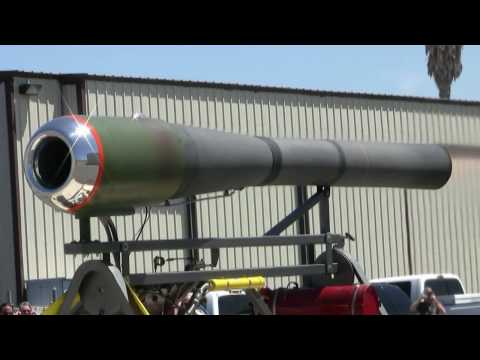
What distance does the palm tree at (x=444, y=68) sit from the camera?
5322cm

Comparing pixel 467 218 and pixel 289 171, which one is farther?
pixel 467 218

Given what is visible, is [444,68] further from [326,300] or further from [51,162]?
[51,162]

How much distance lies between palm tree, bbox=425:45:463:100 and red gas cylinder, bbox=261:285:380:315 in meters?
44.6

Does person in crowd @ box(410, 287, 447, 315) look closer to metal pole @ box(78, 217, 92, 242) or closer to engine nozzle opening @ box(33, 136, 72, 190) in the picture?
metal pole @ box(78, 217, 92, 242)

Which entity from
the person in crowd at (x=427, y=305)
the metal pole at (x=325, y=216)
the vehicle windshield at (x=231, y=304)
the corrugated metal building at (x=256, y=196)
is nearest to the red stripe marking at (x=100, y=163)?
the metal pole at (x=325, y=216)

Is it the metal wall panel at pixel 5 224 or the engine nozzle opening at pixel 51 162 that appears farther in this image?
the metal wall panel at pixel 5 224

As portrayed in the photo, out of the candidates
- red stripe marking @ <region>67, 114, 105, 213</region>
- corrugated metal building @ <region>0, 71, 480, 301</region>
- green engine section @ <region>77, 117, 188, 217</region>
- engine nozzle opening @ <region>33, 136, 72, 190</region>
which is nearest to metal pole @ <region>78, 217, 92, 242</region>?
green engine section @ <region>77, 117, 188, 217</region>

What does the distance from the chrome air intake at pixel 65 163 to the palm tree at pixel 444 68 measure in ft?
153

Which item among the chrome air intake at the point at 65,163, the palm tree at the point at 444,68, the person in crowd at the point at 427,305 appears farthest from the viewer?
the palm tree at the point at 444,68

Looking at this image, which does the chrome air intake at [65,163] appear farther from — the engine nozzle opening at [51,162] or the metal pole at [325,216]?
the metal pole at [325,216]
